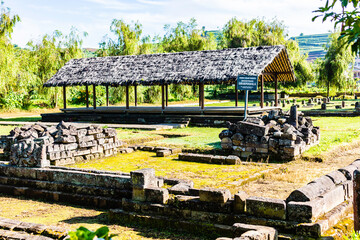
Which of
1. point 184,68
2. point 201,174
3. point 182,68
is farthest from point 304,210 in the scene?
point 182,68

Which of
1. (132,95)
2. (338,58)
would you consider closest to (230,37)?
(338,58)

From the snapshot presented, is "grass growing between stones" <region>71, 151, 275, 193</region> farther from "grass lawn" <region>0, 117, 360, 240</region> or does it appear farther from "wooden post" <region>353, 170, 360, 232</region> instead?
"wooden post" <region>353, 170, 360, 232</region>

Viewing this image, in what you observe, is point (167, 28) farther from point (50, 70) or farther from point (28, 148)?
point (28, 148)

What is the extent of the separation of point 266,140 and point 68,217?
21.9ft

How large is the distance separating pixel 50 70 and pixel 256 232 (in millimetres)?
32625

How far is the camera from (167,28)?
2029 inches

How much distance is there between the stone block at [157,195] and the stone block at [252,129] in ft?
18.5

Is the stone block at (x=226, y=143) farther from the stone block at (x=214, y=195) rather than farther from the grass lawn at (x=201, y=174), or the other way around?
the stone block at (x=214, y=195)

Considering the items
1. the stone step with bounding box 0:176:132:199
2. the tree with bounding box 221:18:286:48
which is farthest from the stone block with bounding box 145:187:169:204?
the tree with bounding box 221:18:286:48

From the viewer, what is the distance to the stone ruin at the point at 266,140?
11344mm

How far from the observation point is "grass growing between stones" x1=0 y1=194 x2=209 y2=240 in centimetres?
626

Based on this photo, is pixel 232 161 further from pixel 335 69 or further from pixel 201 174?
pixel 335 69

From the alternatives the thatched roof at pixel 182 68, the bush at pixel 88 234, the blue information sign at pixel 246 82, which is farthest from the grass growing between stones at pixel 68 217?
the thatched roof at pixel 182 68

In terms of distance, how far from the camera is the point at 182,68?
2273 cm
